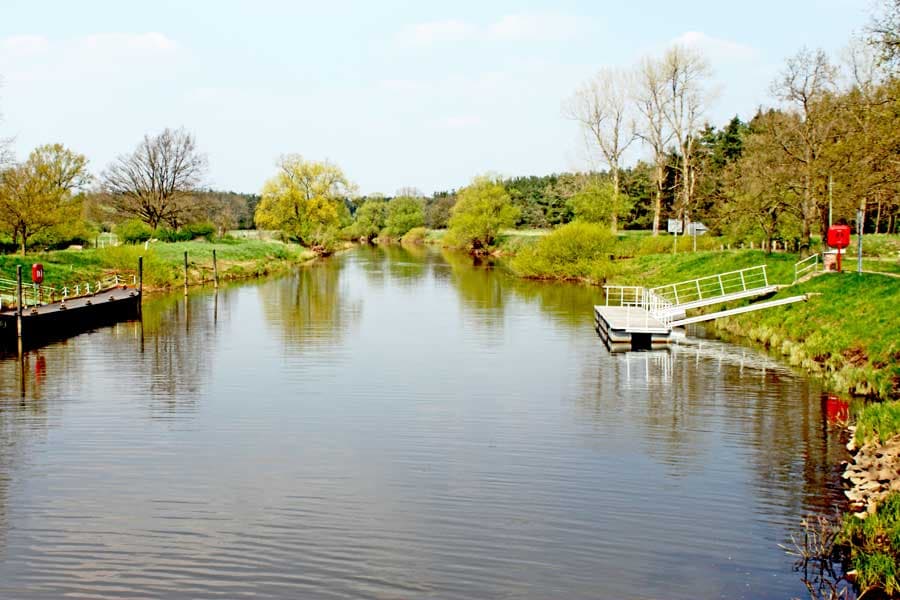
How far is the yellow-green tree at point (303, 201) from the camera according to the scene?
89062 mm

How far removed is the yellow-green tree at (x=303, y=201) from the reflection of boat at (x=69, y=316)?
49.0 metres

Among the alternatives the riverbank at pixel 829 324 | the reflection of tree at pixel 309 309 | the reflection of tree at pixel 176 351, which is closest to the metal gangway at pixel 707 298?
the riverbank at pixel 829 324

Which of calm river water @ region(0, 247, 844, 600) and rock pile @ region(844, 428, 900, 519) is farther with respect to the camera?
rock pile @ region(844, 428, 900, 519)

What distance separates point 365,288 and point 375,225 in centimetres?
8630

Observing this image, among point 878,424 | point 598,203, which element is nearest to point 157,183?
point 598,203

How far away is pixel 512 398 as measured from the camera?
19828 mm

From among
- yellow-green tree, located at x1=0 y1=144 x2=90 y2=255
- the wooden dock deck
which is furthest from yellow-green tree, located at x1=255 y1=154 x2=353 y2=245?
the wooden dock deck

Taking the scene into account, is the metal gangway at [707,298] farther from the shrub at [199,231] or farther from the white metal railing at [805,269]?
the shrub at [199,231]

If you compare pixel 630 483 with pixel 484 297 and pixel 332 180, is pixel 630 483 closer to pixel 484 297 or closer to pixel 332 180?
pixel 484 297

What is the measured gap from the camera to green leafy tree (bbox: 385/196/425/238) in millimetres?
132000

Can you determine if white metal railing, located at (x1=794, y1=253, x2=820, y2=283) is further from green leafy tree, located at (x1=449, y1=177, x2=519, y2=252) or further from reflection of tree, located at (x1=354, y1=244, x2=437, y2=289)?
green leafy tree, located at (x1=449, y1=177, x2=519, y2=252)

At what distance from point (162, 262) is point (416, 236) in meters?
78.7

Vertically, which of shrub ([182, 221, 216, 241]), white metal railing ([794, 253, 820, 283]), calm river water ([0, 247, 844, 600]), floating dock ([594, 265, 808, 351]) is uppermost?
shrub ([182, 221, 216, 241])

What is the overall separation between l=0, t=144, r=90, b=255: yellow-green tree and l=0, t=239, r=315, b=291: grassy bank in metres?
1.93
